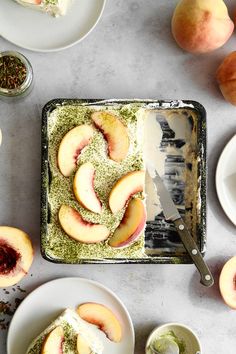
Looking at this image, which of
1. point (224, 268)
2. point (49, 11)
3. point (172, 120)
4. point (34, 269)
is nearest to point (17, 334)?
point (34, 269)

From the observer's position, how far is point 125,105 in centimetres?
173

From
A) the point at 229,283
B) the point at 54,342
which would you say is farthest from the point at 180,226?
the point at 54,342

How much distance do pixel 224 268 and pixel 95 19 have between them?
2.43ft

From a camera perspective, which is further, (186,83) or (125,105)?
(186,83)

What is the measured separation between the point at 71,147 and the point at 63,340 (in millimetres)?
494

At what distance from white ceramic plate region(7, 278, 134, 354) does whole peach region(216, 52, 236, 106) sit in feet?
1.98

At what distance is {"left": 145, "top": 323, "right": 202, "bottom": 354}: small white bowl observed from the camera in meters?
1.79

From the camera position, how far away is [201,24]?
5.65 feet

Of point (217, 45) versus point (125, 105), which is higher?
point (217, 45)

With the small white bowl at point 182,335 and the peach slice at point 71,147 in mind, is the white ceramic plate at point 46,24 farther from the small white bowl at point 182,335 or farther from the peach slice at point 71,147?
the small white bowl at point 182,335

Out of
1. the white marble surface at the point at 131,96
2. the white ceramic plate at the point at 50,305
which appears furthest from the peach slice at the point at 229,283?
the white ceramic plate at the point at 50,305

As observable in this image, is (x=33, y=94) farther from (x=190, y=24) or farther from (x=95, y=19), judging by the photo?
(x=190, y=24)

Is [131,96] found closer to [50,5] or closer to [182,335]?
[50,5]

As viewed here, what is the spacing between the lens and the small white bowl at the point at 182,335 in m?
1.79
